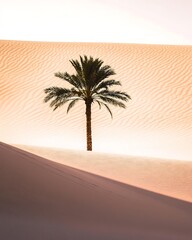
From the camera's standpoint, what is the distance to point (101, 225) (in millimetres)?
4426

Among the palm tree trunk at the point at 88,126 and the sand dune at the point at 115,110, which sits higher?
the sand dune at the point at 115,110

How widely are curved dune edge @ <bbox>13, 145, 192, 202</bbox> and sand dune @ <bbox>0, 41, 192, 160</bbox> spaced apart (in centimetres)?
774

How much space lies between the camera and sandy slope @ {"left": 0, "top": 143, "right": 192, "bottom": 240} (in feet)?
12.7

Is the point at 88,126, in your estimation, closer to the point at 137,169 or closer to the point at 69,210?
the point at 137,169

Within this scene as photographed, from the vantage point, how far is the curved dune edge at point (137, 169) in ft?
29.6

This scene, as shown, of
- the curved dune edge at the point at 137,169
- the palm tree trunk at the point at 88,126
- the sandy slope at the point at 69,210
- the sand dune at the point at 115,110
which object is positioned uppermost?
the sand dune at the point at 115,110

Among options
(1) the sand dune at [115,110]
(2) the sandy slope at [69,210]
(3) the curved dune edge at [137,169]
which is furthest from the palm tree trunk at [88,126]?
(2) the sandy slope at [69,210]

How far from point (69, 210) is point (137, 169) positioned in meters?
6.47

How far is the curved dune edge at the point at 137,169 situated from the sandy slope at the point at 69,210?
236 cm

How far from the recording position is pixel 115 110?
2772cm

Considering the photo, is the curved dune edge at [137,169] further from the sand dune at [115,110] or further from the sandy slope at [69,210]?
the sand dune at [115,110]

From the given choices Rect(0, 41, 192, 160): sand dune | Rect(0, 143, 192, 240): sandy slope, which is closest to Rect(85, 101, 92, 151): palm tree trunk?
Rect(0, 41, 192, 160): sand dune

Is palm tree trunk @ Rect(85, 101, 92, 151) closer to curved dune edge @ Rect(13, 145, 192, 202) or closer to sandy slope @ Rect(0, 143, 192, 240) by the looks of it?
curved dune edge @ Rect(13, 145, 192, 202)

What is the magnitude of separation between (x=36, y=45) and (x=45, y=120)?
17.8 metres
